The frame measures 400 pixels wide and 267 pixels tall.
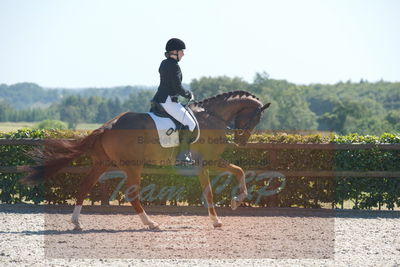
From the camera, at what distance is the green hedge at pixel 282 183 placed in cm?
1205

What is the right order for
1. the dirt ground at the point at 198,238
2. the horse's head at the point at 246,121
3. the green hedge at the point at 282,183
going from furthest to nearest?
the green hedge at the point at 282,183 → the horse's head at the point at 246,121 → the dirt ground at the point at 198,238

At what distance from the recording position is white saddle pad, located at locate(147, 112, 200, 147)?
9609 mm

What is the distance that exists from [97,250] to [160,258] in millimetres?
975

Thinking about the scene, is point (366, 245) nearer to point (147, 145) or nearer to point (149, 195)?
point (147, 145)

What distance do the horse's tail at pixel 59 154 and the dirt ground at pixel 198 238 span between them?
926 mm

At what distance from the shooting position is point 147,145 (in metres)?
9.64

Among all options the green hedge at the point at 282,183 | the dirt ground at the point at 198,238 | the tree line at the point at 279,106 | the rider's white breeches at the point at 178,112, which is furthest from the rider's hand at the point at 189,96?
the tree line at the point at 279,106

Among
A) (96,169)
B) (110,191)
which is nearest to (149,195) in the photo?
(110,191)

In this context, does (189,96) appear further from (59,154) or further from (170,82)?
(59,154)

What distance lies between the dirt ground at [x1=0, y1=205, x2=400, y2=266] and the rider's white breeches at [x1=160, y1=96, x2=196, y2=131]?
1832mm

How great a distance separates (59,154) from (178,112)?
2.18 meters

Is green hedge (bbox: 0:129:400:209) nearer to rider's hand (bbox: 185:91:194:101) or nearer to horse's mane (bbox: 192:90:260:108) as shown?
horse's mane (bbox: 192:90:260:108)

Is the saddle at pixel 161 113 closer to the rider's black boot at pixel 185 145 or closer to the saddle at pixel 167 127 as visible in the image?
the saddle at pixel 167 127

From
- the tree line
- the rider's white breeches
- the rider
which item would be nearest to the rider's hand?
the rider
